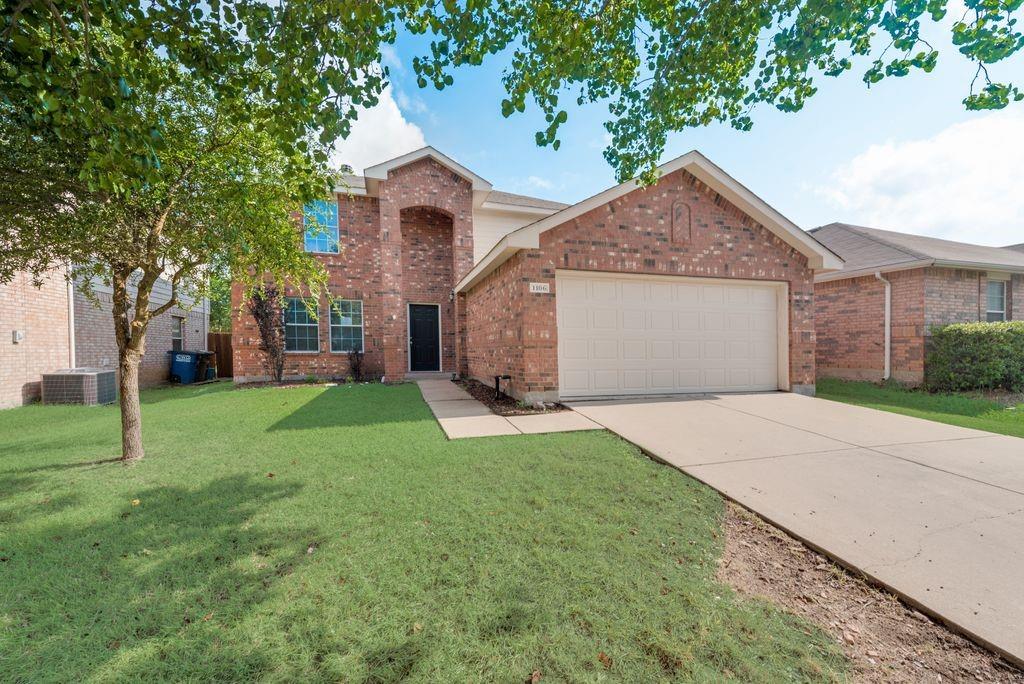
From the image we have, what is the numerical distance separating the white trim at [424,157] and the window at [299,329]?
4536mm

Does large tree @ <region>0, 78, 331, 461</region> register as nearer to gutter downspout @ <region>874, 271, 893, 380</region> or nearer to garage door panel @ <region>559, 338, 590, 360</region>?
garage door panel @ <region>559, 338, 590, 360</region>

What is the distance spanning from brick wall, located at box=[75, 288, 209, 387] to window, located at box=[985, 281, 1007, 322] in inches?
826

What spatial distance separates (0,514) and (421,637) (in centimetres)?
394

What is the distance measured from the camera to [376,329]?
12516 mm

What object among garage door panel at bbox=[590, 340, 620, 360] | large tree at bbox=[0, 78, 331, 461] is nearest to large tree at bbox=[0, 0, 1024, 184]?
large tree at bbox=[0, 78, 331, 461]

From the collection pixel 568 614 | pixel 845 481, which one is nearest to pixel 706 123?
pixel 845 481

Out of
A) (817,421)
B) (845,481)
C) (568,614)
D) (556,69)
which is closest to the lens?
(568,614)

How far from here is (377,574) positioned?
2.33 m

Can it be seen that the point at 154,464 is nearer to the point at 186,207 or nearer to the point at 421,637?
the point at 186,207

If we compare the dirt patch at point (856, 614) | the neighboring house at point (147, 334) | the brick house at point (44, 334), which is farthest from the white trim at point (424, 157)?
the dirt patch at point (856, 614)

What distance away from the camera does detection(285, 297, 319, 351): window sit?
39.0 feet

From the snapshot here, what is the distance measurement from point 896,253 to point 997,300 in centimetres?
369

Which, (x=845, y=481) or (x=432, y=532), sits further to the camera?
(x=845, y=481)

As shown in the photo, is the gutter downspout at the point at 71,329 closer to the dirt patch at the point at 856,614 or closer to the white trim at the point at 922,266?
the dirt patch at the point at 856,614
